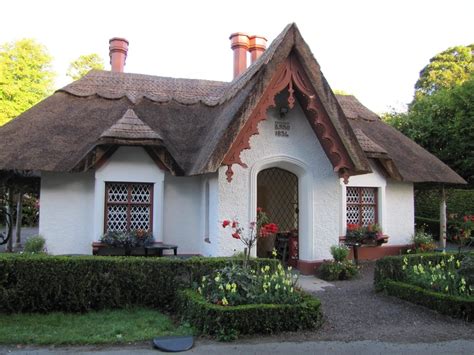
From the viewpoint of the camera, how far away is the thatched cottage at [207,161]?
35.2 feet

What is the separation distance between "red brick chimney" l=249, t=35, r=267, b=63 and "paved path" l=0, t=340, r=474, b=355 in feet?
47.4

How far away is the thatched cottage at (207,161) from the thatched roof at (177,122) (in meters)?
0.05

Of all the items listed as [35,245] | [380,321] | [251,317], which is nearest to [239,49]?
[35,245]

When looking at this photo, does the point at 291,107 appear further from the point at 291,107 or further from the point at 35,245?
the point at 35,245

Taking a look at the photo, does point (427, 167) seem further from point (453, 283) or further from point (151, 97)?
point (151, 97)

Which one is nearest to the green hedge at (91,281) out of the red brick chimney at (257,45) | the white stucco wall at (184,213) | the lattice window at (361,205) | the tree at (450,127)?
the white stucco wall at (184,213)

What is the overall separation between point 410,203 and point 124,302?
10.8m

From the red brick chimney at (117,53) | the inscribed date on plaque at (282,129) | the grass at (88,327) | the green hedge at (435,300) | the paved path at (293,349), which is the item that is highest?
the red brick chimney at (117,53)

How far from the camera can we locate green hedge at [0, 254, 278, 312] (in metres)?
7.45

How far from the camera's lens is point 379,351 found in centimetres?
593

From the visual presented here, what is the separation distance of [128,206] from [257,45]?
32.9ft

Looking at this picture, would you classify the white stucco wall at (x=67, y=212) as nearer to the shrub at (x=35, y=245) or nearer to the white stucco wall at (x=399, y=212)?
the shrub at (x=35, y=245)

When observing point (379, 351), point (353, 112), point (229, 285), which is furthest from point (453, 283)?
point (353, 112)

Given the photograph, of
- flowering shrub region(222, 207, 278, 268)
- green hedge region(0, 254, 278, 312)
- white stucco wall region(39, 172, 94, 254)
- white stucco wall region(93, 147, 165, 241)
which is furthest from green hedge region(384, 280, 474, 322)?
white stucco wall region(39, 172, 94, 254)
